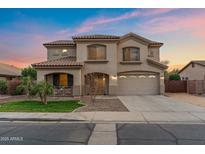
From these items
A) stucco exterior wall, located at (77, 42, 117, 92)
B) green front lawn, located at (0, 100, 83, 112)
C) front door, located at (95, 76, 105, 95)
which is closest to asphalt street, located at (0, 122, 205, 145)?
green front lawn, located at (0, 100, 83, 112)

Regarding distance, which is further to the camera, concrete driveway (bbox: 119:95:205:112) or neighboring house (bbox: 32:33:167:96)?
neighboring house (bbox: 32:33:167:96)

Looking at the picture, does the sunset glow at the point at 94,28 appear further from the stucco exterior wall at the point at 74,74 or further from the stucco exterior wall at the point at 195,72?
the stucco exterior wall at the point at 195,72

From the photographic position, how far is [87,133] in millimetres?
7355

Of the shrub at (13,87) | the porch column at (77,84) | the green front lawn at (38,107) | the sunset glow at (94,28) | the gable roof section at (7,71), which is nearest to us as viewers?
the green front lawn at (38,107)

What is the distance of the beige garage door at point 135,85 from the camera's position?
24141 mm

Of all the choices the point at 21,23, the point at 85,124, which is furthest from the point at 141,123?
the point at 21,23

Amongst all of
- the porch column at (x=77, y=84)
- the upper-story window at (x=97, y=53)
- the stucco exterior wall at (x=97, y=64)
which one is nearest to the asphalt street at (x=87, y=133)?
the porch column at (x=77, y=84)

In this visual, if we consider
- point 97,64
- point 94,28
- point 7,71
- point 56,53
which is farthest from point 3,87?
point 94,28

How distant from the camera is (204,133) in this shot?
24.3 feet

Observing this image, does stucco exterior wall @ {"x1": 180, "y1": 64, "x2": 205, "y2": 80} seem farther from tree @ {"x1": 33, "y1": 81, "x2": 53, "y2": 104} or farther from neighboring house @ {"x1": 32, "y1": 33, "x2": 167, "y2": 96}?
tree @ {"x1": 33, "y1": 81, "x2": 53, "y2": 104}

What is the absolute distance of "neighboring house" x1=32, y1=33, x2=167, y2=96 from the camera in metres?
22.9

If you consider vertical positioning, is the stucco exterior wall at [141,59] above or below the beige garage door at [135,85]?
above

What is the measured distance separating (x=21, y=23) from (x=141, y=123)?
60.6ft
